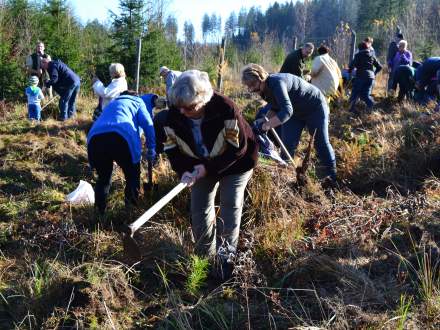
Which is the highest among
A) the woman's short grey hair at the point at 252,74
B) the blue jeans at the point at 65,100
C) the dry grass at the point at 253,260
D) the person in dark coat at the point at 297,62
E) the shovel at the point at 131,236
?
the person in dark coat at the point at 297,62

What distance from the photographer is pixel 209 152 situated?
3209 millimetres

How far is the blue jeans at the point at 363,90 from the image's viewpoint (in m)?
8.72

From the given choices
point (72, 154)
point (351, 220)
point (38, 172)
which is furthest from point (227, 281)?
point (72, 154)

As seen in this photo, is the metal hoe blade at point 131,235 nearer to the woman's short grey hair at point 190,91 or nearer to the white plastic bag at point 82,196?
the woman's short grey hair at point 190,91

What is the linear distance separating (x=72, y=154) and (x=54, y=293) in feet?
12.6

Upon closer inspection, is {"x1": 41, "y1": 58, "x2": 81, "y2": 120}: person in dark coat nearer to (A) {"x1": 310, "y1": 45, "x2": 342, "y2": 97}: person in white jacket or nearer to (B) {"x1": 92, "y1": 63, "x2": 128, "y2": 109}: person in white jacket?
(B) {"x1": 92, "y1": 63, "x2": 128, "y2": 109}: person in white jacket

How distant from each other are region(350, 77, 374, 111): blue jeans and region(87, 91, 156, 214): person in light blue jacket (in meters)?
5.38

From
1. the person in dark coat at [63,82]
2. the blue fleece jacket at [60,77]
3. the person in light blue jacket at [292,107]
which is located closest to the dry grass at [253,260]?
the person in light blue jacket at [292,107]

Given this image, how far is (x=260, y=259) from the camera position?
11.9 feet

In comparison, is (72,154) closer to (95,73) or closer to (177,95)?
(177,95)

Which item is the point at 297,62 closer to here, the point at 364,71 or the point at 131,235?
the point at 364,71

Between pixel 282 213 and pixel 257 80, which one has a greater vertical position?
pixel 257 80

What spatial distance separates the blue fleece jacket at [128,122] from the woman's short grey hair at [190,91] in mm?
1545

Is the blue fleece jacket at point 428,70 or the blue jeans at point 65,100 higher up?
the blue fleece jacket at point 428,70
